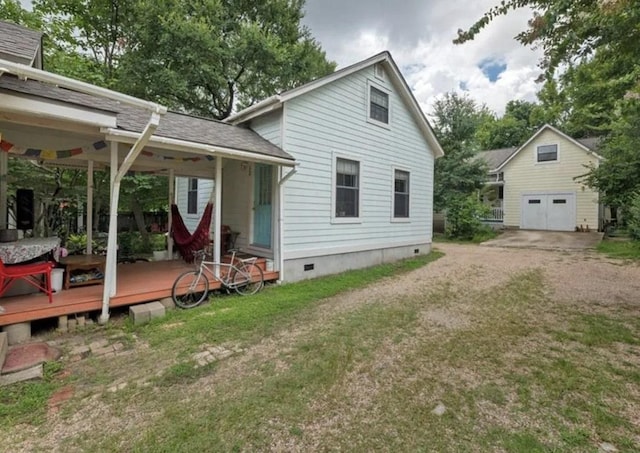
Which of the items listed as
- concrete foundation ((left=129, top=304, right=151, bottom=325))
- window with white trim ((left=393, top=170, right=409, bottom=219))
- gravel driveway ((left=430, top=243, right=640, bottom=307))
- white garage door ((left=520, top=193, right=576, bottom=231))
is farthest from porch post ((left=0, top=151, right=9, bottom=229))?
white garage door ((left=520, top=193, right=576, bottom=231))

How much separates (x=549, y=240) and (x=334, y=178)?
12.0 metres

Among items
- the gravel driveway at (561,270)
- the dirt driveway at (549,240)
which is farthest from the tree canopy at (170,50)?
the dirt driveway at (549,240)

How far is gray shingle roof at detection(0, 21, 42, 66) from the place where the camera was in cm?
330

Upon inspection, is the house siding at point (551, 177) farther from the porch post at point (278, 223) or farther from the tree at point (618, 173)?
the porch post at point (278, 223)

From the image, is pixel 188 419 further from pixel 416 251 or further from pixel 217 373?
pixel 416 251

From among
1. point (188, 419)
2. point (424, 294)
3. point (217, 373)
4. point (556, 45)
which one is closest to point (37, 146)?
point (217, 373)

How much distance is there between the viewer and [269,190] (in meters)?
6.97

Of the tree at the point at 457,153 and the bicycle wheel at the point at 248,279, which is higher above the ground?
the tree at the point at 457,153

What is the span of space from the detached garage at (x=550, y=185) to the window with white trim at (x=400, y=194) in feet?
37.1

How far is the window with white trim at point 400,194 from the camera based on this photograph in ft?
30.8

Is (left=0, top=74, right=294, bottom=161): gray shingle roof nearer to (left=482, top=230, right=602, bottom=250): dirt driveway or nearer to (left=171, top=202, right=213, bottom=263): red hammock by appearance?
(left=171, top=202, right=213, bottom=263): red hammock

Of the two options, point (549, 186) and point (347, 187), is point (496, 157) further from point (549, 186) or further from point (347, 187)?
point (347, 187)

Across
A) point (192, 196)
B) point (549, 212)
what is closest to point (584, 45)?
point (192, 196)

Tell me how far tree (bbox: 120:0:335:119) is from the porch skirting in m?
9.96
